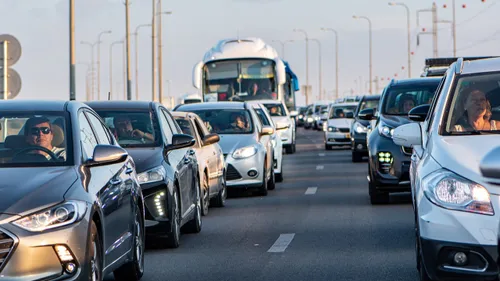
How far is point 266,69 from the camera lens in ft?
137

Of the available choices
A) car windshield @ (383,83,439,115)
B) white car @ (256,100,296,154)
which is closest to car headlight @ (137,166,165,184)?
car windshield @ (383,83,439,115)

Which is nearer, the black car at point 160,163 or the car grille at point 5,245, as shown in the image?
the car grille at point 5,245

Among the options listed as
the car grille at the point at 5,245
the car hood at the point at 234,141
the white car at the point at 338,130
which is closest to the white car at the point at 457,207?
the car grille at the point at 5,245

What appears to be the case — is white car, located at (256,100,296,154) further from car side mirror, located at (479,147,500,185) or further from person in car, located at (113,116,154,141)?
car side mirror, located at (479,147,500,185)

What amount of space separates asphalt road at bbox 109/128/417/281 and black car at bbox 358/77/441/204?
12.9 inches

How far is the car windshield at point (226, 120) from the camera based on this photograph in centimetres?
2100

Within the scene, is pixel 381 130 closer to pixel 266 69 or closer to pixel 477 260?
pixel 477 260

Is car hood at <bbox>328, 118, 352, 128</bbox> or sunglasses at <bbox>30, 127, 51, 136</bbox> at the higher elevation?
car hood at <bbox>328, 118, 352, 128</bbox>

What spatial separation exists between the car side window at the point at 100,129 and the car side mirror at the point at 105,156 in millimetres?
862

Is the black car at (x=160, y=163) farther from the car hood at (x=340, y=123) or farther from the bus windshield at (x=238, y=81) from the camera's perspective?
the car hood at (x=340, y=123)

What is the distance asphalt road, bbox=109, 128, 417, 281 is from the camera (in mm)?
10641

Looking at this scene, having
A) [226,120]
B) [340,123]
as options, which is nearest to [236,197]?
[226,120]

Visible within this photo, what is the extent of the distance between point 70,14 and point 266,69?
464 inches

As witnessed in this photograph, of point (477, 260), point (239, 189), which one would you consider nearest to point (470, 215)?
point (477, 260)
